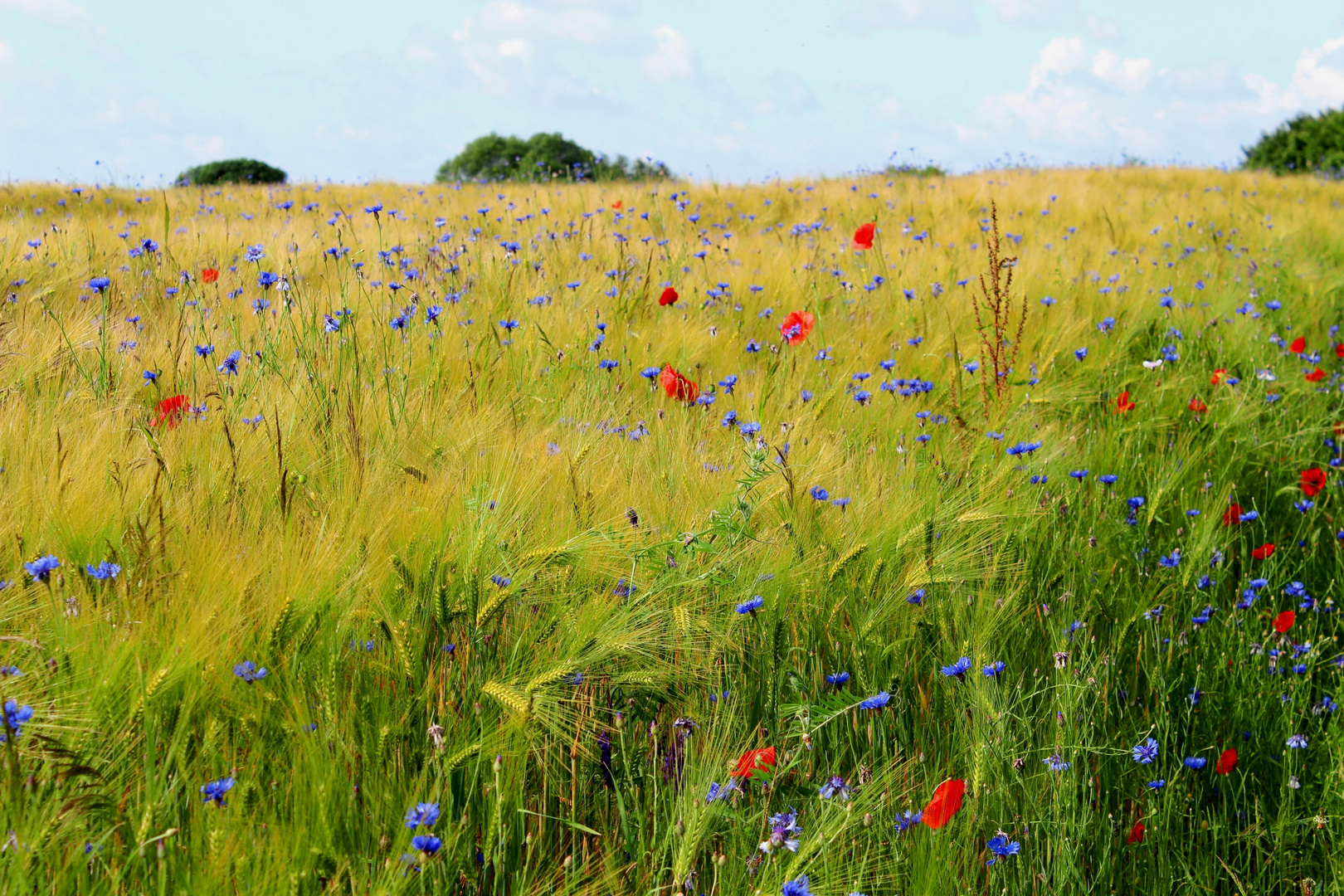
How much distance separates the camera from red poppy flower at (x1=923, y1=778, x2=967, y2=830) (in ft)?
4.05

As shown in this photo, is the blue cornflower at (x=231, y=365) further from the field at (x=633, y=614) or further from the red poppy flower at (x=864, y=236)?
the red poppy flower at (x=864, y=236)

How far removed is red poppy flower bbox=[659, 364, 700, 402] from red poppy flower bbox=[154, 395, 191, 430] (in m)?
1.21

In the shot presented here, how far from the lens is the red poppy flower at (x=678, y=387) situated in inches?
100

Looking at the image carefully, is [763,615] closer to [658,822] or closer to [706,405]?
[658,822]

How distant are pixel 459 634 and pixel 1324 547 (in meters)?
2.48

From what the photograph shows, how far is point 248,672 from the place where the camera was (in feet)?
4.01

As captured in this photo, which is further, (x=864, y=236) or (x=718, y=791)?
(x=864, y=236)

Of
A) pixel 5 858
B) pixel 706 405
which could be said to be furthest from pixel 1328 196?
pixel 5 858

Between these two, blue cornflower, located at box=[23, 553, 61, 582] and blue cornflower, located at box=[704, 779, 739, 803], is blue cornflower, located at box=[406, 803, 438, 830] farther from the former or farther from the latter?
blue cornflower, located at box=[23, 553, 61, 582]

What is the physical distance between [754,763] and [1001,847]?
35 cm

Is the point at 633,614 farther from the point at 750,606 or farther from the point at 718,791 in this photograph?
the point at 718,791

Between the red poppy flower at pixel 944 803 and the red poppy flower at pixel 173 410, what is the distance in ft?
5.51

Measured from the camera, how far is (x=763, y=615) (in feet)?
5.39

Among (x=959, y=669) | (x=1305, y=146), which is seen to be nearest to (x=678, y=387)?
(x=959, y=669)
